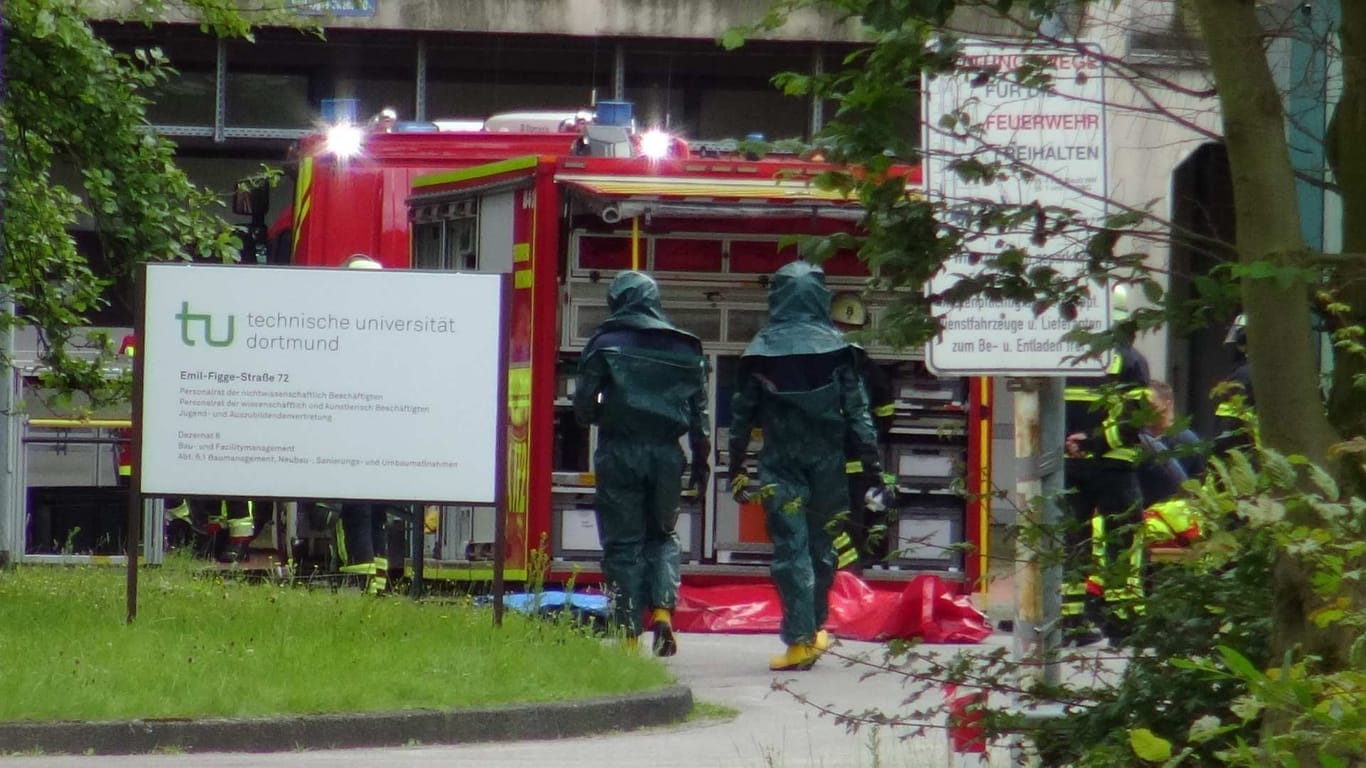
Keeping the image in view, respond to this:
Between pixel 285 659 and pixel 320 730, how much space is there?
104cm

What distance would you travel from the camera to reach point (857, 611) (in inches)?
496

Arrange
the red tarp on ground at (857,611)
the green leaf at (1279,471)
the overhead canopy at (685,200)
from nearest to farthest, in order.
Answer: the green leaf at (1279,471), the red tarp on ground at (857,611), the overhead canopy at (685,200)

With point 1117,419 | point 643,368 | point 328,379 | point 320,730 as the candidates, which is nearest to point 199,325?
point 328,379

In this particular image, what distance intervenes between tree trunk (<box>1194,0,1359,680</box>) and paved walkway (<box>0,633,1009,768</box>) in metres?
1.75

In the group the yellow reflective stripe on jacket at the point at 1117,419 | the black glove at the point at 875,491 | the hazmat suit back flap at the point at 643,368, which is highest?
the hazmat suit back flap at the point at 643,368

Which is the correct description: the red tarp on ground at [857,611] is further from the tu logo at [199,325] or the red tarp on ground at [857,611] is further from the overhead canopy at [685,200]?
the tu logo at [199,325]

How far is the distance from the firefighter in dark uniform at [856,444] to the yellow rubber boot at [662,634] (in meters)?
1.00

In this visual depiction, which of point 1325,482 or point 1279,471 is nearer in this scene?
point 1325,482

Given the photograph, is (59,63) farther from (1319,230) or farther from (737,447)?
(1319,230)

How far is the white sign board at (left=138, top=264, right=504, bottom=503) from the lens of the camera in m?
9.80

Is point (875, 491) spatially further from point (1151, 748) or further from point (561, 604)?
point (1151, 748)

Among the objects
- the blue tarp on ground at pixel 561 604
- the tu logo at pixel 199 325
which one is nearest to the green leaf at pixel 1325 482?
the tu logo at pixel 199 325

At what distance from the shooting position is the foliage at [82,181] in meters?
11.2

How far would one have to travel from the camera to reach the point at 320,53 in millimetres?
27125
